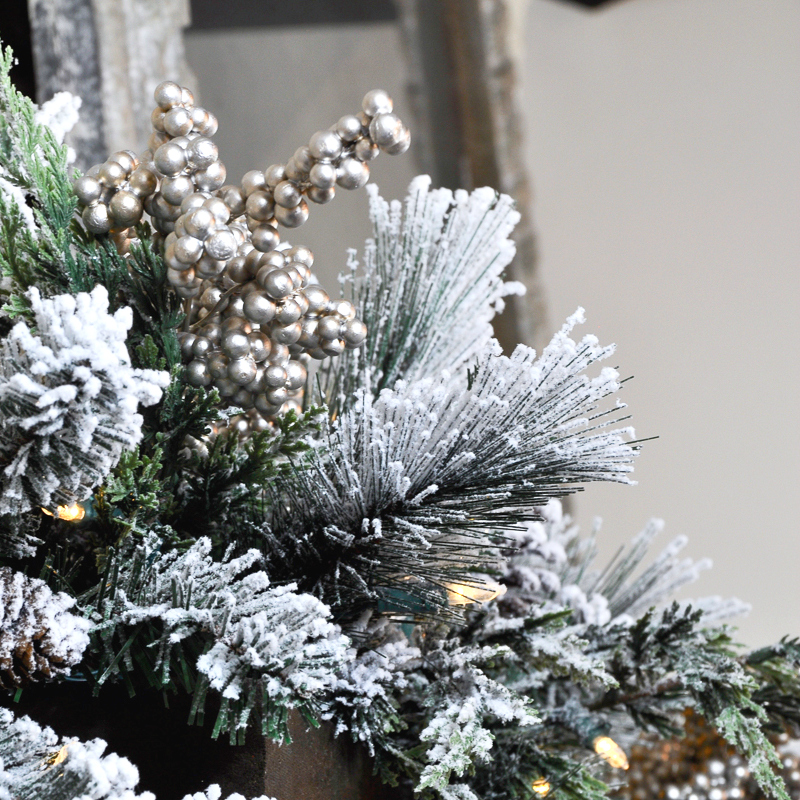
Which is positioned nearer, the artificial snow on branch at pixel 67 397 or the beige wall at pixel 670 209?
the artificial snow on branch at pixel 67 397

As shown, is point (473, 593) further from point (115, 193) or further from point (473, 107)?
point (473, 107)

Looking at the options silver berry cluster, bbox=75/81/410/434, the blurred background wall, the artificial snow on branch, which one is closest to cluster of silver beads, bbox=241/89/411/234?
silver berry cluster, bbox=75/81/410/434

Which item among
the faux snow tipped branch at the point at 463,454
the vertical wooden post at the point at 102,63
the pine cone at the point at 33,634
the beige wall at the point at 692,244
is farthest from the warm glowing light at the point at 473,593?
the beige wall at the point at 692,244

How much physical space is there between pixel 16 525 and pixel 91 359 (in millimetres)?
85

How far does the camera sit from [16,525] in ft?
0.86

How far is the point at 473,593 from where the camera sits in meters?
0.35

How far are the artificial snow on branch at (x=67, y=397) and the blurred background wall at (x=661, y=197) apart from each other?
24.2 inches

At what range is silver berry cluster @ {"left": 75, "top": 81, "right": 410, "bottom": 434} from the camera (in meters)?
0.29

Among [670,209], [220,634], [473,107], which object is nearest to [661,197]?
[670,209]

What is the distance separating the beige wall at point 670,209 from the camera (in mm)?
Result: 944

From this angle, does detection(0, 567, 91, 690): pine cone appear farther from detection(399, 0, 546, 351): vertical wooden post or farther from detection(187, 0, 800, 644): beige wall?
detection(399, 0, 546, 351): vertical wooden post

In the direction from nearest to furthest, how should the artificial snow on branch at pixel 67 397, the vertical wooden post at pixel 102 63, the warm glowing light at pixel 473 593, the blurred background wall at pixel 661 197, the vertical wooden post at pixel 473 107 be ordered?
the artificial snow on branch at pixel 67 397, the warm glowing light at pixel 473 593, the vertical wooden post at pixel 102 63, the blurred background wall at pixel 661 197, the vertical wooden post at pixel 473 107

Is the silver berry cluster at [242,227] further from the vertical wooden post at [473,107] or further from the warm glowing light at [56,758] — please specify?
the vertical wooden post at [473,107]

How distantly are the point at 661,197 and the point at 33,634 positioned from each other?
1039 mm
